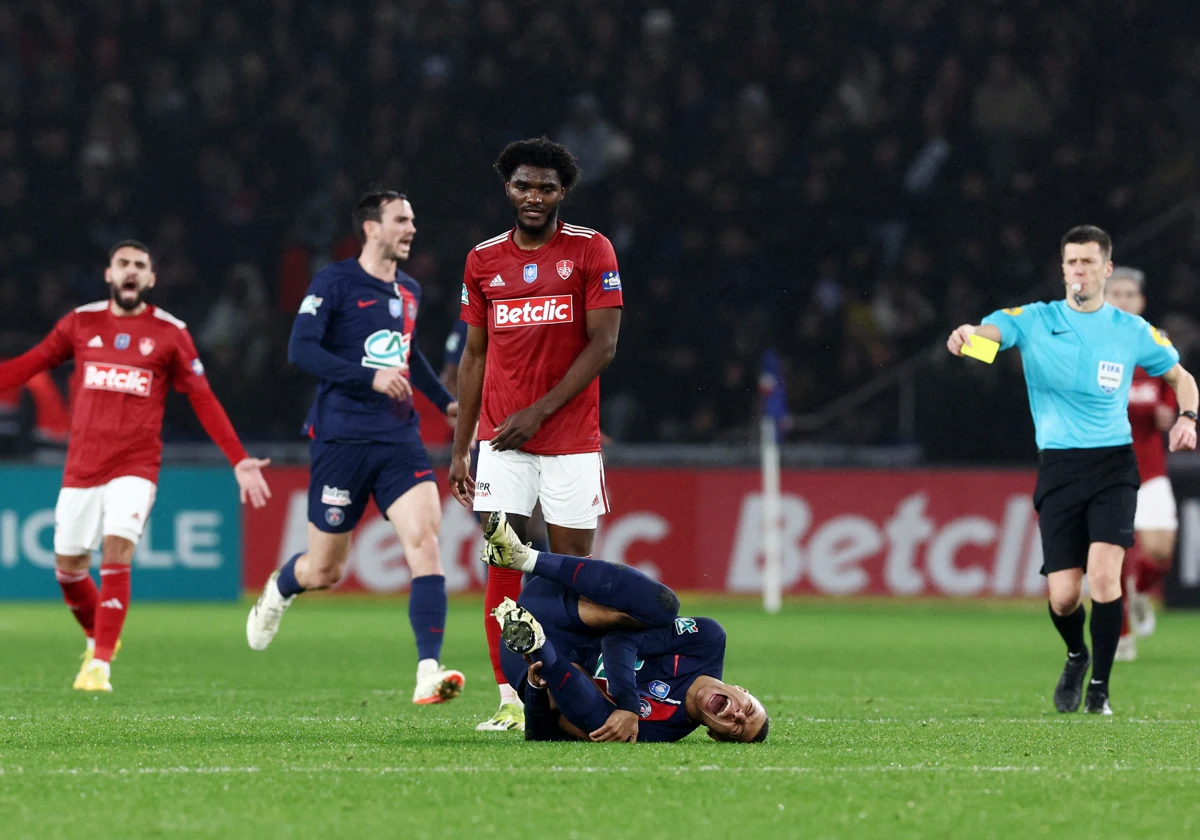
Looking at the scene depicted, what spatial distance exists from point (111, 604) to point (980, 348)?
457 centimetres

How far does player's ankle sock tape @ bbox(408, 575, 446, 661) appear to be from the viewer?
817cm

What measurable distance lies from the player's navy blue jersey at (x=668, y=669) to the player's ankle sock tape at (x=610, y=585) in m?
0.13

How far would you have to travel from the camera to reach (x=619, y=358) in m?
18.3

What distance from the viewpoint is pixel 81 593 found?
977 cm

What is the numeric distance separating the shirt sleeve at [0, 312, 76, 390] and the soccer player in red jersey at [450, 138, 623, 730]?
129 inches

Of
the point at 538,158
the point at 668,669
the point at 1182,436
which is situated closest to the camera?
the point at 668,669

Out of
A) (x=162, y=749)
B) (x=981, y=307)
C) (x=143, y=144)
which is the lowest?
(x=162, y=749)

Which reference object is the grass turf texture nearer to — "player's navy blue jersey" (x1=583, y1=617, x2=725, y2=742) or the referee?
"player's navy blue jersey" (x1=583, y1=617, x2=725, y2=742)

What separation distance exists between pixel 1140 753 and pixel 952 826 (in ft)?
6.32

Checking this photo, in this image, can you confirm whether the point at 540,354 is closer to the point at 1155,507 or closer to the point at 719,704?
the point at 719,704

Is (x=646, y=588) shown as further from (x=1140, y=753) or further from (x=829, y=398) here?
(x=829, y=398)

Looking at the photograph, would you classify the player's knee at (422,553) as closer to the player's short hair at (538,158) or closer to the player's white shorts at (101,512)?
the player's white shorts at (101,512)

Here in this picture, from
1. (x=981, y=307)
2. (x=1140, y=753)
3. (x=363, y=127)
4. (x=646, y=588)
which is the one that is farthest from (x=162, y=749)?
(x=363, y=127)

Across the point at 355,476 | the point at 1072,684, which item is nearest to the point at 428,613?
the point at 355,476
